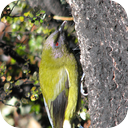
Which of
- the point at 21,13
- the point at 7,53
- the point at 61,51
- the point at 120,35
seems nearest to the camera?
the point at 120,35

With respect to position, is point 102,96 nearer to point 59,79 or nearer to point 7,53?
point 59,79

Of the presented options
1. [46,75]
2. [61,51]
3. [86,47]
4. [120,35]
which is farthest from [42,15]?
[120,35]

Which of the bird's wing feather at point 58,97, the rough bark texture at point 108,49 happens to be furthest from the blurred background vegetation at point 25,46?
the rough bark texture at point 108,49

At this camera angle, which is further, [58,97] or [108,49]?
[58,97]

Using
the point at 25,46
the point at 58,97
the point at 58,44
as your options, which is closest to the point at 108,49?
the point at 58,44

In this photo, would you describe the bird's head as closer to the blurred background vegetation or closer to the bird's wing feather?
the bird's wing feather

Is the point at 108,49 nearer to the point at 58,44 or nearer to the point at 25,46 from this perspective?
the point at 58,44

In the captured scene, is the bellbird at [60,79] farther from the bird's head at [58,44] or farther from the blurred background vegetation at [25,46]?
the blurred background vegetation at [25,46]
